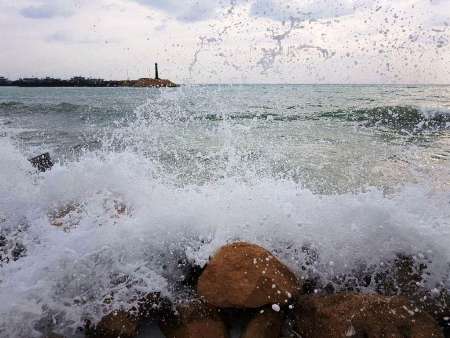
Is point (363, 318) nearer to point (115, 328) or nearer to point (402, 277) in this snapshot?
point (402, 277)

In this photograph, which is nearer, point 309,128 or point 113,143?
point 113,143

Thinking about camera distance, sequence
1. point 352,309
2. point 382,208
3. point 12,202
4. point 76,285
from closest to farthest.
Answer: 1. point 352,309
2. point 76,285
3. point 382,208
4. point 12,202

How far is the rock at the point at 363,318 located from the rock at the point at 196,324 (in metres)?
0.55

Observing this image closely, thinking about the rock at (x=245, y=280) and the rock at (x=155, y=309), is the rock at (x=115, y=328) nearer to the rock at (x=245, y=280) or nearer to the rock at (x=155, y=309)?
the rock at (x=155, y=309)

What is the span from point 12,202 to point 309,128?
28.7ft

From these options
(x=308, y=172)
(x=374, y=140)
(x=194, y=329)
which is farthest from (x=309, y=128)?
(x=194, y=329)

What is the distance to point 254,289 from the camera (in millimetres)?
2635

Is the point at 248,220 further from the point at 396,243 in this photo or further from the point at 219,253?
the point at 396,243

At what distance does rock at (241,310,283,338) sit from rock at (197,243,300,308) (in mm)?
77

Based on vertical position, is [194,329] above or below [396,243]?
below

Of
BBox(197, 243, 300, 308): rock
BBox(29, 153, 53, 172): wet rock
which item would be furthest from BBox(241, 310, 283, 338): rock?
BBox(29, 153, 53, 172): wet rock

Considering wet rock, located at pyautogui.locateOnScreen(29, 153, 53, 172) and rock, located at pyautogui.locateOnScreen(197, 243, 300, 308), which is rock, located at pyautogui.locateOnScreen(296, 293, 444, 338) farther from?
wet rock, located at pyautogui.locateOnScreen(29, 153, 53, 172)

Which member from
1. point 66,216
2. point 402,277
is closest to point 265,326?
point 402,277

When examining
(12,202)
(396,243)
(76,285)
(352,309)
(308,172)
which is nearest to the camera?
(352,309)
